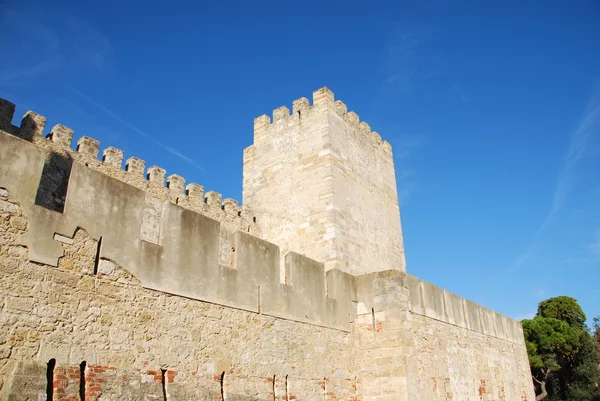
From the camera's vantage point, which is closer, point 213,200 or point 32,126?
point 32,126

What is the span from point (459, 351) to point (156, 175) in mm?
9274

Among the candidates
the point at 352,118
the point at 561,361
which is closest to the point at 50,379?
the point at 352,118

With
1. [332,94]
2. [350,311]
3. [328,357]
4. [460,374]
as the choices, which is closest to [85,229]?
[328,357]

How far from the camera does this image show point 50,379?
4727 mm

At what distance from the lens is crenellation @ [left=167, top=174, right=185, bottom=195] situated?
591 inches

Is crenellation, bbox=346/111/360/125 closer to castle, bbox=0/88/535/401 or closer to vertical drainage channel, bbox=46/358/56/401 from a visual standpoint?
castle, bbox=0/88/535/401

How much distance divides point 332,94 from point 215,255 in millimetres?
9256

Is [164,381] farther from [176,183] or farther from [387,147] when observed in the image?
[387,147]

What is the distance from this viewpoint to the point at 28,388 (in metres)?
4.47

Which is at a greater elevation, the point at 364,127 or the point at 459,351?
the point at 364,127

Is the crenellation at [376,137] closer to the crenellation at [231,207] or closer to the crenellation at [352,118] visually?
the crenellation at [352,118]

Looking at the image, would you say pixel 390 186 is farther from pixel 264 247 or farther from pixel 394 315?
pixel 264 247

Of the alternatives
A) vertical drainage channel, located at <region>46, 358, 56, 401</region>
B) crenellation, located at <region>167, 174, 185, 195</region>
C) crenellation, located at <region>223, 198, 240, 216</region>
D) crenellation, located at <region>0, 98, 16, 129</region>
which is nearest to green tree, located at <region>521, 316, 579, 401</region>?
crenellation, located at <region>223, 198, 240, 216</region>

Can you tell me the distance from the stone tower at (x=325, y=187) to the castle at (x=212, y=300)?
0.21 feet
